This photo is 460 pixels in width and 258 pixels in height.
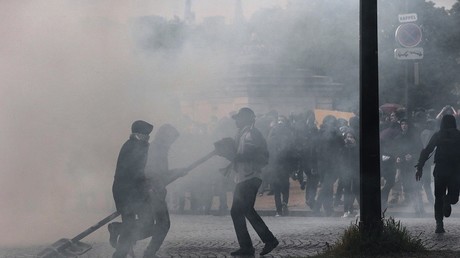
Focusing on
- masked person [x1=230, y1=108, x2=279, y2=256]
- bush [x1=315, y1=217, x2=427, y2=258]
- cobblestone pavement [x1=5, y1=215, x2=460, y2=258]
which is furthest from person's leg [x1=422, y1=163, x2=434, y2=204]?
bush [x1=315, y1=217, x2=427, y2=258]

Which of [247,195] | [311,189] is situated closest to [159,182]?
[247,195]

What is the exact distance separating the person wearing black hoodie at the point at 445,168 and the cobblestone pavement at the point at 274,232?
329 mm

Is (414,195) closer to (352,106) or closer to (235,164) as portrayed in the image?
(352,106)

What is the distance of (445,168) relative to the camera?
1266 centimetres

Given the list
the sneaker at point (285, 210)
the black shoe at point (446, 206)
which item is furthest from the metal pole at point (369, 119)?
the sneaker at point (285, 210)

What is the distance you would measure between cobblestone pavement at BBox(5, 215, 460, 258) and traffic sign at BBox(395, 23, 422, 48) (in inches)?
109

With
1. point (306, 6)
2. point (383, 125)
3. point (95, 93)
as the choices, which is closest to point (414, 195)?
point (383, 125)

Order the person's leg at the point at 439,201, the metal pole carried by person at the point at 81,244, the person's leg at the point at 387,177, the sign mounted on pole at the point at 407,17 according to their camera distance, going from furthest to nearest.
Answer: the person's leg at the point at 387,177, the sign mounted on pole at the point at 407,17, the person's leg at the point at 439,201, the metal pole carried by person at the point at 81,244

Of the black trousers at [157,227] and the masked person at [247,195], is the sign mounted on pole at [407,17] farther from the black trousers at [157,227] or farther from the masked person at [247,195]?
the black trousers at [157,227]

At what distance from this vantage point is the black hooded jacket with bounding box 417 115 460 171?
41.8 ft

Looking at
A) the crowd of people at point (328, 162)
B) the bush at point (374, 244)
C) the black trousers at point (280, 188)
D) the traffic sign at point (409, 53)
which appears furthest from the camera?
the black trousers at point (280, 188)

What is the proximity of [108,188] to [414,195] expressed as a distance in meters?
5.04

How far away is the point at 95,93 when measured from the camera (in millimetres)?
13461

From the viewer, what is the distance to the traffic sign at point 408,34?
48.4ft
